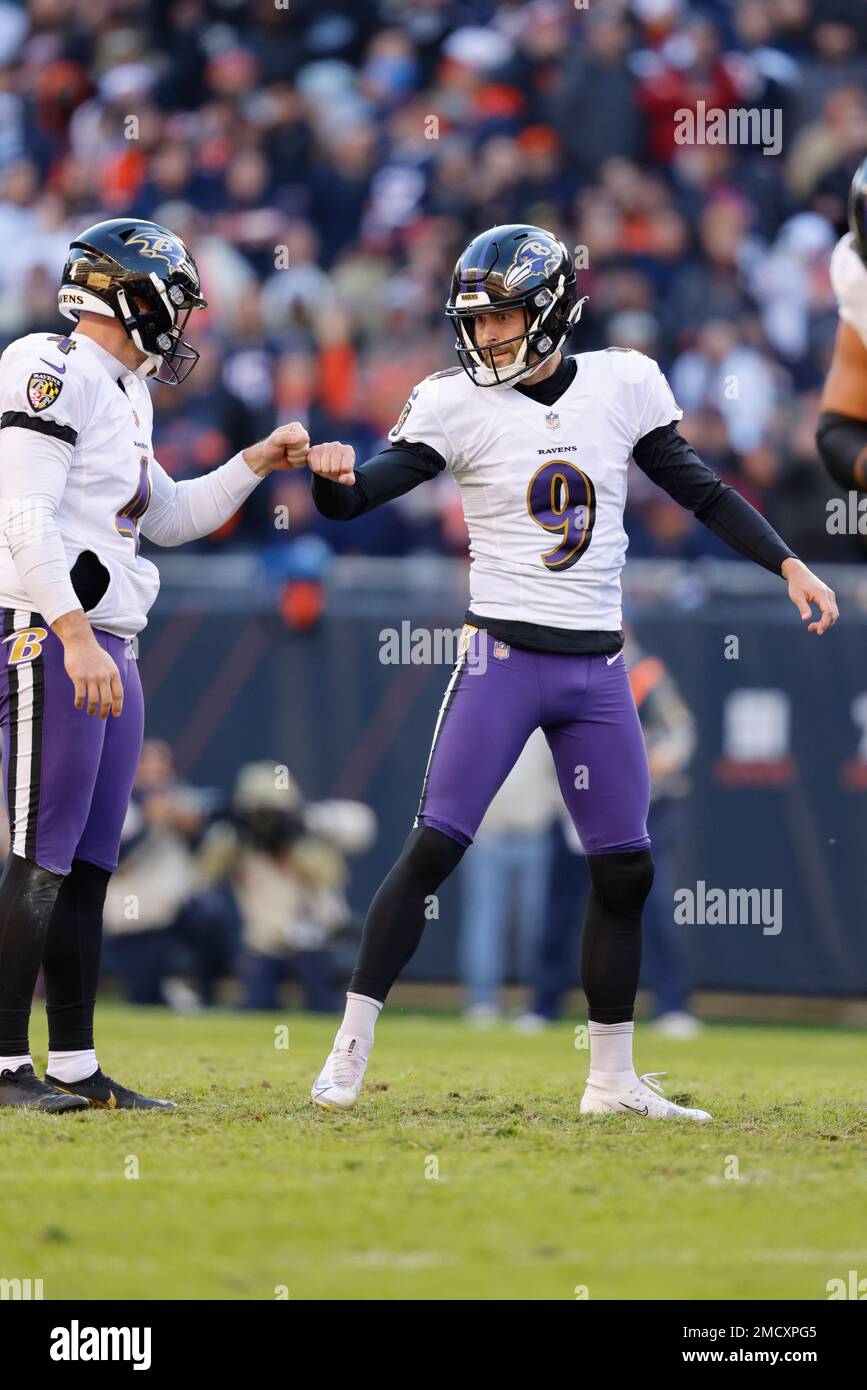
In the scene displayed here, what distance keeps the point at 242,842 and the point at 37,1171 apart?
7.18 meters

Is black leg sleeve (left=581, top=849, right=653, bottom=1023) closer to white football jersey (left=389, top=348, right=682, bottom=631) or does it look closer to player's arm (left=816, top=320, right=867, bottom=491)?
white football jersey (left=389, top=348, right=682, bottom=631)

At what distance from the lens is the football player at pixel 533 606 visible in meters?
5.45

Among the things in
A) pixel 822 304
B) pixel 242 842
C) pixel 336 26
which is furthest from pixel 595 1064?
pixel 336 26

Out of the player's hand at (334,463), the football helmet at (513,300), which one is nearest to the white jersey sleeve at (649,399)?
the football helmet at (513,300)

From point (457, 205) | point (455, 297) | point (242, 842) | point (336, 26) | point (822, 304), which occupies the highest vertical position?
point (336, 26)

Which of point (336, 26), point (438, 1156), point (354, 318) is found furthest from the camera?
point (336, 26)

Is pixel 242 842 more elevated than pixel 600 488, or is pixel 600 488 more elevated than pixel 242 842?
pixel 600 488

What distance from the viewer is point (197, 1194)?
4.31 m

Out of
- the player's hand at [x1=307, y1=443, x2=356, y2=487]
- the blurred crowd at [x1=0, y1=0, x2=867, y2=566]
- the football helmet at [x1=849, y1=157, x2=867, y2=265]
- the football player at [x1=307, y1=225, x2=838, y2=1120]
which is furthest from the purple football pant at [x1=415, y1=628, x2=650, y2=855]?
the blurred crowd at [x1=0, y1=0, x2=867, y2=566]

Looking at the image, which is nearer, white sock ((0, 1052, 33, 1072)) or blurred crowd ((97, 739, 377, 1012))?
white sock ((0, 1052, 33, 1072))

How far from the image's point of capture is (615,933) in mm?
5621

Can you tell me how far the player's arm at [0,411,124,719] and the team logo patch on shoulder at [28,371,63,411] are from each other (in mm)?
40

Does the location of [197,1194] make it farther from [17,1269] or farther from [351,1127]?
[351,1127]

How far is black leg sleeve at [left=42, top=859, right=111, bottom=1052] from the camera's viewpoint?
5.57m
